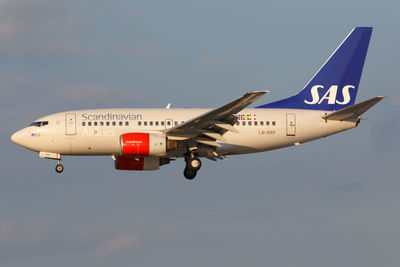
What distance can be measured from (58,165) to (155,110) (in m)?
6.32

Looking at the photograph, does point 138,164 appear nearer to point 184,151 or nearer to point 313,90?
point 184,151

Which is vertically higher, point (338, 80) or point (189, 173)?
point (338, 80)

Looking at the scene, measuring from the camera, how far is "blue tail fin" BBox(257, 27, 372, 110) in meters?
44.8

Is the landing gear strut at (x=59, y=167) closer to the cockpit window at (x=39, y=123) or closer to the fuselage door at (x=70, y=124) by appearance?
the fuselage door at (x=70, y=124)

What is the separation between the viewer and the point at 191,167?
4234 centimetres

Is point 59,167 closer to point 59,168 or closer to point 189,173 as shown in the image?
point 59,168

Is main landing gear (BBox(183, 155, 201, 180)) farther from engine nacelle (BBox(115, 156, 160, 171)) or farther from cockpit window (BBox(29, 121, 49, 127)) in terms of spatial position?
cockpit window (BBox(29, 121, 49, 127))

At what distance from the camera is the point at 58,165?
42.7 meters

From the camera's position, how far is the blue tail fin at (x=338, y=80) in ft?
147

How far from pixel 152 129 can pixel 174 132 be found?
2.02 meters

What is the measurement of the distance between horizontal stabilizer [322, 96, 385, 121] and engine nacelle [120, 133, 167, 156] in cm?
975

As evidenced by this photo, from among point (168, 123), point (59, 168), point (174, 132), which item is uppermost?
point (168, 123)

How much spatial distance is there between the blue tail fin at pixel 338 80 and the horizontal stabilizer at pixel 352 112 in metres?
2.24

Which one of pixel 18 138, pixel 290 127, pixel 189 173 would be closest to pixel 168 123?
pixel 189 173
